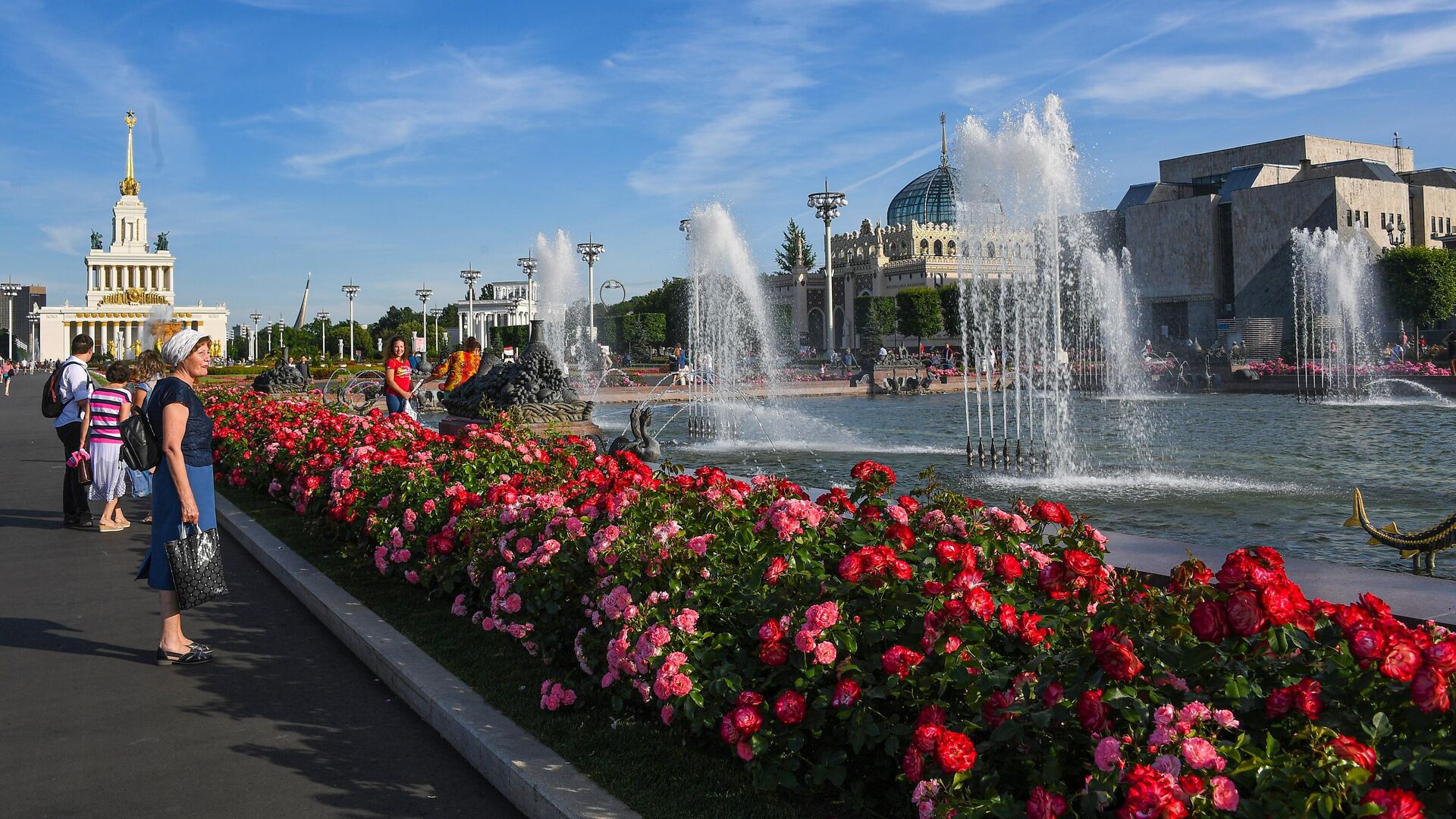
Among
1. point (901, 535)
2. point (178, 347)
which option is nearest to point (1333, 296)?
point (901, 535)

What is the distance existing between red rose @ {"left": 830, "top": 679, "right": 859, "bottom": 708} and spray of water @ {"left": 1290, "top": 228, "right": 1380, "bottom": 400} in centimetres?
4757

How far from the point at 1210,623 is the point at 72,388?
33.0ft

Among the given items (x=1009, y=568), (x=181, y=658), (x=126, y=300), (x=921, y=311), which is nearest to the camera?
(x=1009, y=568)

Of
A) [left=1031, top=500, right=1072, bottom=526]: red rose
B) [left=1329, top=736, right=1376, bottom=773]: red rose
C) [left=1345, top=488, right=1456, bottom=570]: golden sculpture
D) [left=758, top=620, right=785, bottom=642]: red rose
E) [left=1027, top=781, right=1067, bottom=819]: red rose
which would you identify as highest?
[left=1031, top=500, right=1072, bottom=526]: red rose

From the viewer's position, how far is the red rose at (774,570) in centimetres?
385

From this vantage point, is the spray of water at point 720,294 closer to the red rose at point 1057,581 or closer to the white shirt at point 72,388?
the white shirt at point 72,388

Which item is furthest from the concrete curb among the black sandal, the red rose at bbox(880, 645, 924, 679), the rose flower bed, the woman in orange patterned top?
the woman in orange patterned top

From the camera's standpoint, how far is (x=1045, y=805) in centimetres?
265

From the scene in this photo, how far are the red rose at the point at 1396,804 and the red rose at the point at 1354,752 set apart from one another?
0.31ft

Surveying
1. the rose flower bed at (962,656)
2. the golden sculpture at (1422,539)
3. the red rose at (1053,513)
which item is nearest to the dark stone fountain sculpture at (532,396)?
the rose flower bed at (962,656)

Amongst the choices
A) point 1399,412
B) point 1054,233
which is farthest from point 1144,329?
point 1054,233

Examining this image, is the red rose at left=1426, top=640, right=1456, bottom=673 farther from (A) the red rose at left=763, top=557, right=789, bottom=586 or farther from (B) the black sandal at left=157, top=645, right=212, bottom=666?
(B) the black sandal at left=157, top=645, right=212, bottom=666

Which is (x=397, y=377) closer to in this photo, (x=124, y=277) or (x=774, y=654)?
(x=774, y=654)

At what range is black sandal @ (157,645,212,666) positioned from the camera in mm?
5535
